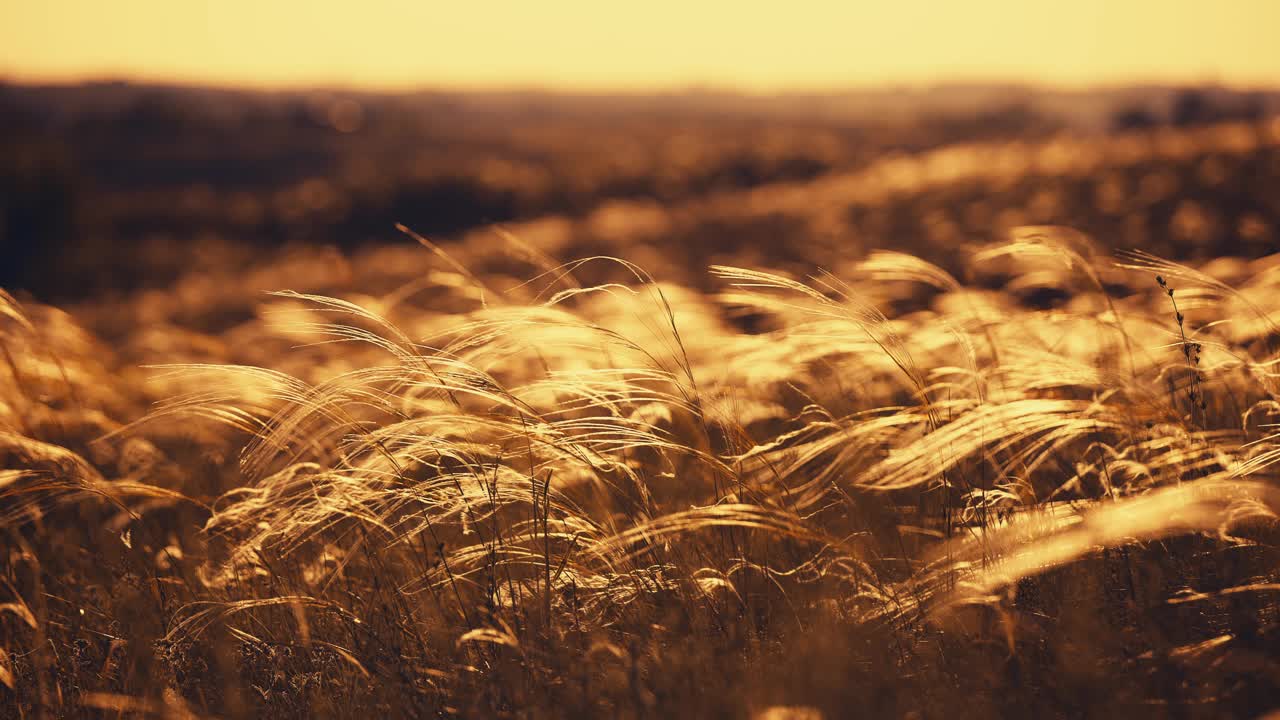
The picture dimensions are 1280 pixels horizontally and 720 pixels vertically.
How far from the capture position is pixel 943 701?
1681 mm

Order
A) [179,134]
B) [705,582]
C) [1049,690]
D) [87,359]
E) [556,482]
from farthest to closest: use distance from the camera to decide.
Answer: [179,134], [87,359], [556,482], [705,582], [1049,690]

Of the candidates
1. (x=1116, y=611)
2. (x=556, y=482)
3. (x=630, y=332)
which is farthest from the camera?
(x=630, y=332)

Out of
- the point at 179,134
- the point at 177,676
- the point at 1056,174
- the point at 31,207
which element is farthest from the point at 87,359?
the point at 179,134

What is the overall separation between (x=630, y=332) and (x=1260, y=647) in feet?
9.59

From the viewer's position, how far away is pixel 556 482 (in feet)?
8.26

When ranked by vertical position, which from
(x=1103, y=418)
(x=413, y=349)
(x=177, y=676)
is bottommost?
(x=177, y=676)

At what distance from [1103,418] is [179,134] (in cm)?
7719

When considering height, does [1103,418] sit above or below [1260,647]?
above

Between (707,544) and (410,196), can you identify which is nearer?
(707,544)

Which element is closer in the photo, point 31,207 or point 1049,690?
point 1049,690

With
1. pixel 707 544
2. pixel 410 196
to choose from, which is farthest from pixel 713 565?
pixel 410 196

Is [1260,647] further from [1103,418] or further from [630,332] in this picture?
[630,332]

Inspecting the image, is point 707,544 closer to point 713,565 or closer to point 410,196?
point 713,565

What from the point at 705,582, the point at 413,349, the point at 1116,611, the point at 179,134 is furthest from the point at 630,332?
the point at 179,134
